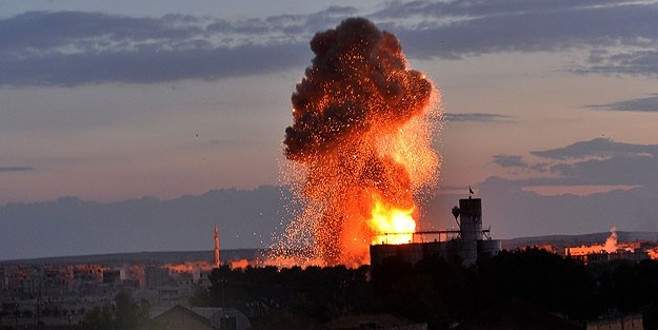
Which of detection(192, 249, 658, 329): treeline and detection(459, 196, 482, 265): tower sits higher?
detection(459, 196, 482, 265): tower

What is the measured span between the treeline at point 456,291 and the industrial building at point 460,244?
10.8ft

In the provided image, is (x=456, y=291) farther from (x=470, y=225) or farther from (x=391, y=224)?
(x=470, y=225)

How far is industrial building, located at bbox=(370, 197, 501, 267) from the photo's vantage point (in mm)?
138250

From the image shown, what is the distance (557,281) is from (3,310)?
67559mm

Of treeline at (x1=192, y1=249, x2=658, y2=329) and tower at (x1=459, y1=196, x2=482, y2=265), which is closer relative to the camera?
treeline at (x1=192, y1=249, x2=658, y2=329)

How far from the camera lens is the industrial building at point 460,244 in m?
138

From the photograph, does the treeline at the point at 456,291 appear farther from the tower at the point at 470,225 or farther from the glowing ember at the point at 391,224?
the tower at the point at 470,225

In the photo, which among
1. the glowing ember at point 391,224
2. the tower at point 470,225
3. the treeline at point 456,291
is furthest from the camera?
the tower at point 470,225

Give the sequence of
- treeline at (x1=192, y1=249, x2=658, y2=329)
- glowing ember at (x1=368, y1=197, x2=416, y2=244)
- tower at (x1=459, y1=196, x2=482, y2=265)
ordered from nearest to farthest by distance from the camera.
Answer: treeline at (x1=192, y1=249, x2=658, y2=329) → glowing ember at (x1=368, y1=197, x2=416, y2=244) → tower at (x1=459, y1=196, x2=482, y2=265)

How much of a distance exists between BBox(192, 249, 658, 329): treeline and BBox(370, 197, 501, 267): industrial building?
130 inches

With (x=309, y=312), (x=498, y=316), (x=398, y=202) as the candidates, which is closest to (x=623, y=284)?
(x=398, y=202)

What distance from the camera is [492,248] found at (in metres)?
148

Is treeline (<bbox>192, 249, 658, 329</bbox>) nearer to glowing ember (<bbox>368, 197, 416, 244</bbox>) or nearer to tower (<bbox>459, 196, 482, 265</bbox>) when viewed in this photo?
glowing ember (<bbox>368, 197, 416, 244</bbox>)

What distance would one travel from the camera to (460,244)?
479 feet
